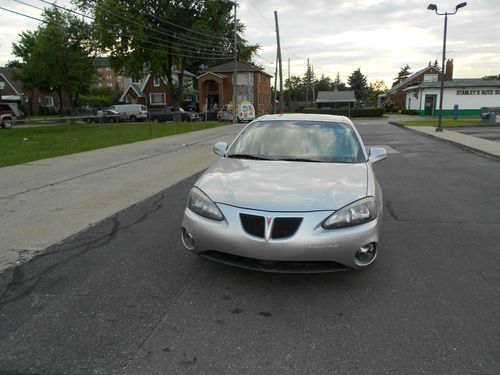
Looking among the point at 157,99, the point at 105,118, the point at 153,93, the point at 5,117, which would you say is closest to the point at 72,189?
the point at 5,117

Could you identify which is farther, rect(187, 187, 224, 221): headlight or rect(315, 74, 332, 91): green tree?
rect(315, 74, 332, 91): green tree

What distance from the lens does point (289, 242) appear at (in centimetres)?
328

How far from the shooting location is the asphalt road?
2.67 meters

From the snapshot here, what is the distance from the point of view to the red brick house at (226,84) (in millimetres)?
59281

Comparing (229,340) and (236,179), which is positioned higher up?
(236,179)

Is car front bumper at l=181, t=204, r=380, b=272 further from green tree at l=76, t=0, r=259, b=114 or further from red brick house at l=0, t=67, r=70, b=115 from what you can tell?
red brick house at l=0, t=67, r=70, b=115

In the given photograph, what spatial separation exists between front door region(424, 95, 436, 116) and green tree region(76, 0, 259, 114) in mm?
24136

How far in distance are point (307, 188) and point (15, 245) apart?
11.5ft

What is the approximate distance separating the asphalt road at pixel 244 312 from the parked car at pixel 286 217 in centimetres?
37

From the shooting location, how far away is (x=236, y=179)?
158 inches

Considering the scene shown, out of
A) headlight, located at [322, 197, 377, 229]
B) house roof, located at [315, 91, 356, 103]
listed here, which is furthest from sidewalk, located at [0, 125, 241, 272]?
house roof, located at [315, 91, 356, 103]

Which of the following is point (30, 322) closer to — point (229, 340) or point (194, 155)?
point (229, 340)

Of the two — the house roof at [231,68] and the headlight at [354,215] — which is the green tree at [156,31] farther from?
the headlight at [354,215]

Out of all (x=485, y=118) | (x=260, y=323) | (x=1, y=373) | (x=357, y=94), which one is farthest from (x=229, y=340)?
(x=357, y=94)
